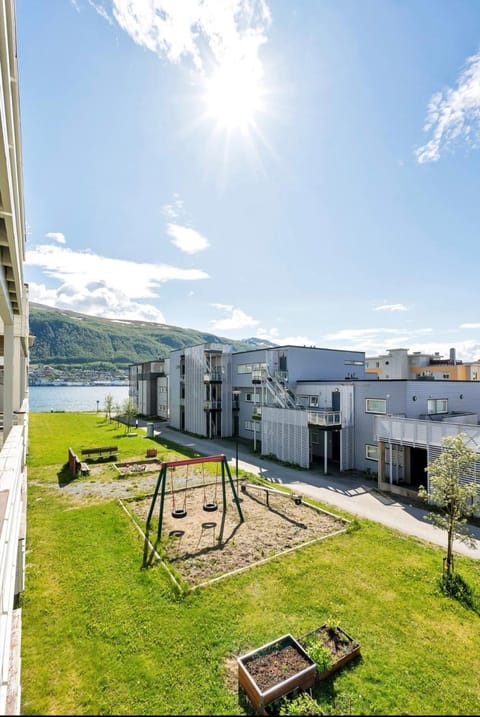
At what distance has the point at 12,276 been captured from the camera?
1018cm

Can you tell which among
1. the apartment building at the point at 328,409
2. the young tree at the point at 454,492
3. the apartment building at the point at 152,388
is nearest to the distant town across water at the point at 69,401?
the apartment building at the point at 152,388

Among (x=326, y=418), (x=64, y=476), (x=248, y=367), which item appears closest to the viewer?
(x=64, y=476)

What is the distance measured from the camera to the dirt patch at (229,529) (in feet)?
31.2

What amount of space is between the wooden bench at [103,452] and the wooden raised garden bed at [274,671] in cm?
1794

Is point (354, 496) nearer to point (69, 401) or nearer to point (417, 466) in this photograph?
point (417, 466)

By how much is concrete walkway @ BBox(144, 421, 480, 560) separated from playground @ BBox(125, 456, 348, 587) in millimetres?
1802

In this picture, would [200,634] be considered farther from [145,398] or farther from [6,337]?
[145,398]

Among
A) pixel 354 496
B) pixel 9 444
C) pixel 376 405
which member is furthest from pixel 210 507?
pixel 376 405

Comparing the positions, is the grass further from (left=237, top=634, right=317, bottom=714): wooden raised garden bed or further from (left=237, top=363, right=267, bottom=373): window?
(left=237, top=363, right=267, bottom=373): window

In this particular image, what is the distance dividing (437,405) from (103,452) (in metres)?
21.7

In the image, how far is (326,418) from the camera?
18.9m

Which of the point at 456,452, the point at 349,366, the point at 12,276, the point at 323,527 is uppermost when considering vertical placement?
the point at 12,276

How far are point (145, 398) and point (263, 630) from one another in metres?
43.5

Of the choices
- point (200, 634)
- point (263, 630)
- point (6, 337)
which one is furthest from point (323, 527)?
point (6, 337)
